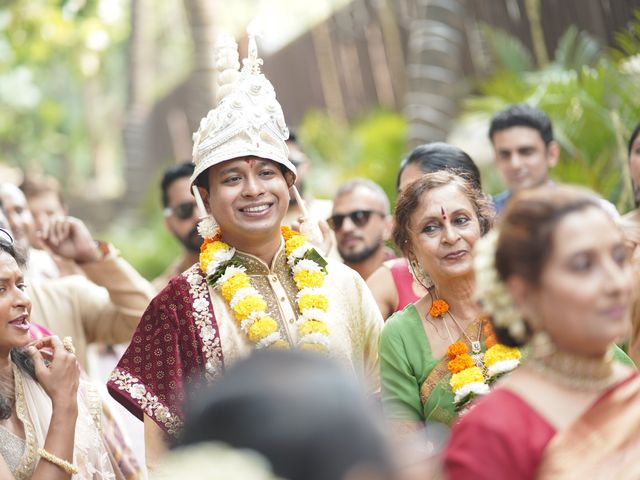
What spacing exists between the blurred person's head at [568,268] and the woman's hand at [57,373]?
207 cm

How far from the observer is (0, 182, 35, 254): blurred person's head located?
22.0 ft

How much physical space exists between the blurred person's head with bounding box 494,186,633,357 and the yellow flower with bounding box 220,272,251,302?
67.8 inches

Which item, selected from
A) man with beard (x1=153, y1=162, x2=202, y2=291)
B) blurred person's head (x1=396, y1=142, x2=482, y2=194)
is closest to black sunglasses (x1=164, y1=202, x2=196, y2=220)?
man with beard (x1=153, y1=162, x2=202, y2=291)

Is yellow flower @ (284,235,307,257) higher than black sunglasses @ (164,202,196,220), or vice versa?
black sunglasses @ (164,202,196,220)

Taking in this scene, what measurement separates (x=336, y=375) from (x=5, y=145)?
24.4m

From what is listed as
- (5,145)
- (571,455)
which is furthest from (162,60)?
(571,455)

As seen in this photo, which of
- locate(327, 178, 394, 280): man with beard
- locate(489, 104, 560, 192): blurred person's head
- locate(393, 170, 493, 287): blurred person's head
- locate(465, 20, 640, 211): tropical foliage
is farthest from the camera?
locate(465, 20, 640, 211): tropical foliage

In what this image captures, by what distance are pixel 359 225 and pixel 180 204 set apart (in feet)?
4.81

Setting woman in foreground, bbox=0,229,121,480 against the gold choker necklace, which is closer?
the gold choker necklace

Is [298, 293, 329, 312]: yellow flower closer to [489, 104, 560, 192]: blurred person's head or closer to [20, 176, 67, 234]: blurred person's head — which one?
[489, 104, 560, 192]: blurred person's head

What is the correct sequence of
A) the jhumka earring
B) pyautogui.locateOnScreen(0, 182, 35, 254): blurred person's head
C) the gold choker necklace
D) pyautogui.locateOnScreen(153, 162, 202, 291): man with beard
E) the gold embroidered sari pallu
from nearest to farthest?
the gold embroidered sari pallu
the gold choker necklace
the jhumka earring
pyautogui.locateOnScreen(0, 182, 35, 254): blurred person's head
pyautogui.locateOnScreen(153, 162, 202, 291): man with beard

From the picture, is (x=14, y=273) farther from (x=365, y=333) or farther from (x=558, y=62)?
(x=558, y=62)

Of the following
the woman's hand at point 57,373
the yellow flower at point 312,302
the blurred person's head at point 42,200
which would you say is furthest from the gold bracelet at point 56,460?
the blurred person's head at point 42,200

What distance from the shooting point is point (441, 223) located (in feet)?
13.7
